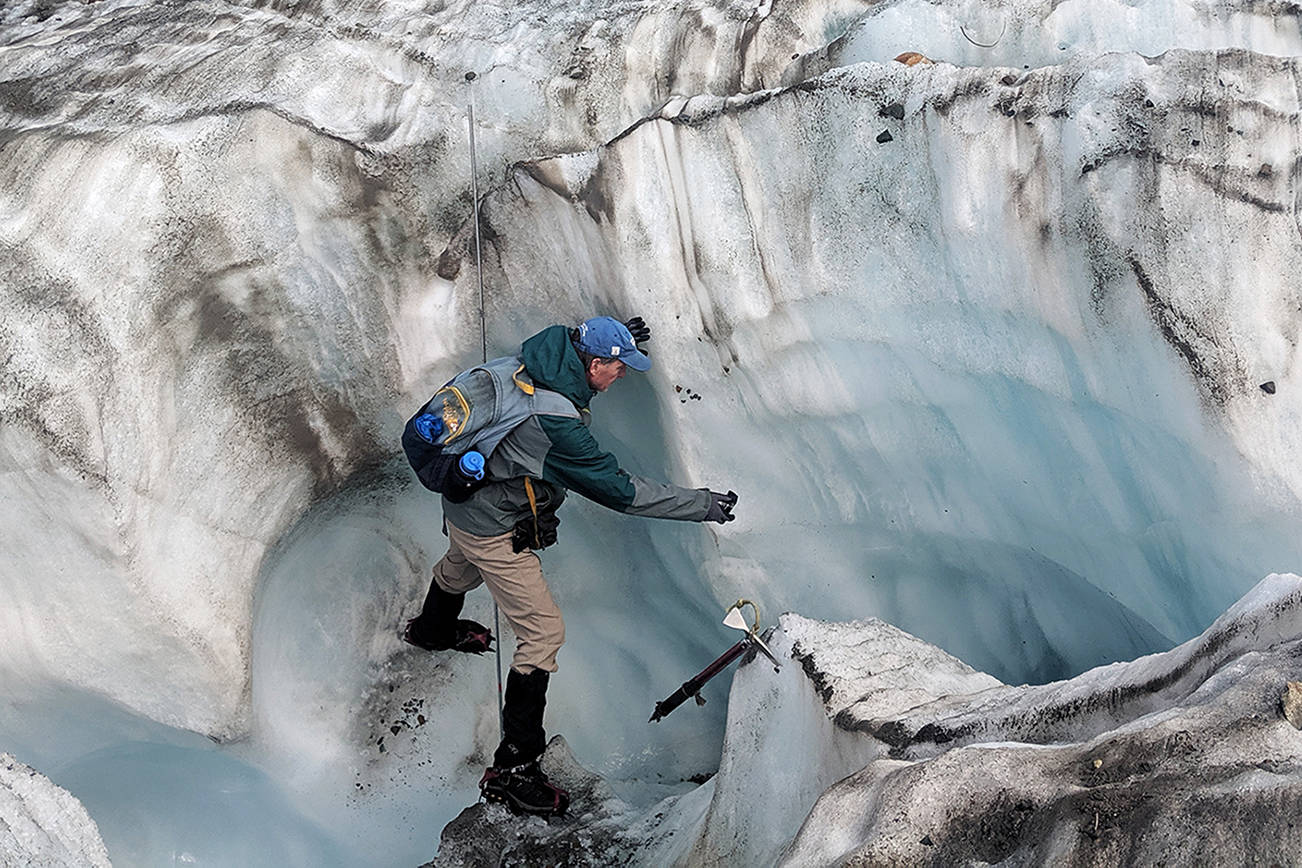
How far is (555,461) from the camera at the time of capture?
2996 mm

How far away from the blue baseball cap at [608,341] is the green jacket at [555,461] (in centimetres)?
5

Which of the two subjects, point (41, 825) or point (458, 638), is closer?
point (41, 825)

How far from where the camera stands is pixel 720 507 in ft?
10.3

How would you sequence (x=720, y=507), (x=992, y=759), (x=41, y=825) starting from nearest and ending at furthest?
1. (x=992, y=759)
2. (x=41, y=825)
3. (x=720, y=507)

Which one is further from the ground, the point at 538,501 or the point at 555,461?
the point at 555,461

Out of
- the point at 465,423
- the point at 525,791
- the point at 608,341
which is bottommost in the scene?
the point at 525,791

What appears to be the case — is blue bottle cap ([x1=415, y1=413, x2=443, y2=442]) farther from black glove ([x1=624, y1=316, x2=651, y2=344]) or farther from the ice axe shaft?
the ice axe shaft

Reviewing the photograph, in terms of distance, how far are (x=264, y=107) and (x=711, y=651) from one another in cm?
230

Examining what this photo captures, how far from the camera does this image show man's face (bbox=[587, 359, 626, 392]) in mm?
3000

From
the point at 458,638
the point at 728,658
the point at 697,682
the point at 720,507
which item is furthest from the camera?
the point at 458,638

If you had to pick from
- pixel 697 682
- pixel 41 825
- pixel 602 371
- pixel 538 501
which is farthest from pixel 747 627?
pixel 41 825

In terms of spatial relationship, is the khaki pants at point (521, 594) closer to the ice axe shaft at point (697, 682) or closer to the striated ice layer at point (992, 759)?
the ice axe shaft at point (697, 682)

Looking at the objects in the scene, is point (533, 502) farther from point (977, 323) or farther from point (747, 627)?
point (977, 323)

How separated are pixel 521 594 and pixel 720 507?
0.63m
